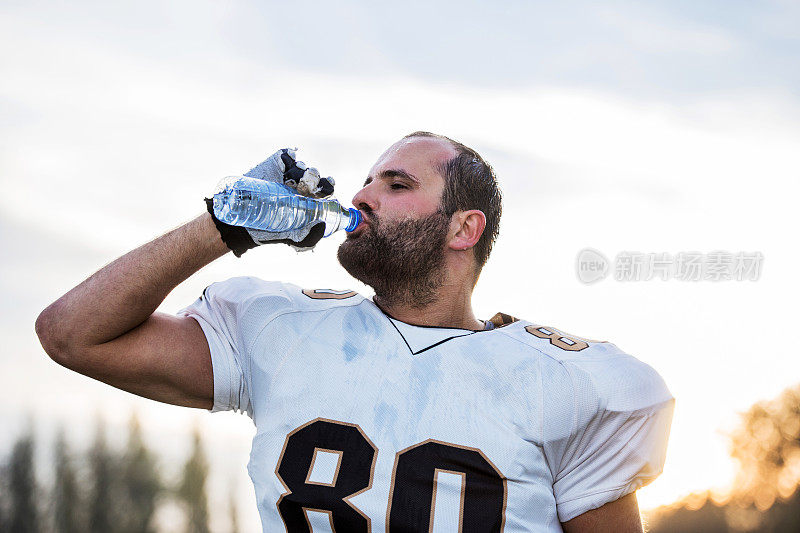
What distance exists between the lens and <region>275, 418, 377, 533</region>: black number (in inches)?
88.7

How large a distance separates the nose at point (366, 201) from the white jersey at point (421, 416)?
1.32 feet

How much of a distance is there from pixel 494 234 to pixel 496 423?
1.18 m

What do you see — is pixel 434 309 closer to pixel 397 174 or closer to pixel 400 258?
pixel 400 258

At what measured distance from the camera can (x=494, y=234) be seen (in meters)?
3.41

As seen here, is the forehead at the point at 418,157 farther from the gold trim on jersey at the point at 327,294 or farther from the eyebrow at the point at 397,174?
the gold trim on jersey at the point at 327,294

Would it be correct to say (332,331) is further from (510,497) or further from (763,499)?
(763,499)

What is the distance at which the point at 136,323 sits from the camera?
2.45 m

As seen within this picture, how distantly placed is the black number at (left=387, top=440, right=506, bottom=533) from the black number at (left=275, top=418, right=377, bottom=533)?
95 millimetres

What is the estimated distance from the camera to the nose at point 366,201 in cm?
291

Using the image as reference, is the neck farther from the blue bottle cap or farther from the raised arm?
the raised arm

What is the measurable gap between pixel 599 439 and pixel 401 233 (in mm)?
1019

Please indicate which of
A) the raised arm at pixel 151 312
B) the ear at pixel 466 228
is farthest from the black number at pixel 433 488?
the ear at pixel 466 228

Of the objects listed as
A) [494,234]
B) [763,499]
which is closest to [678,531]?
[763,499]

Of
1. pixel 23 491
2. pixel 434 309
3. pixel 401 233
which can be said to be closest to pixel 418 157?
pixel 401 233
